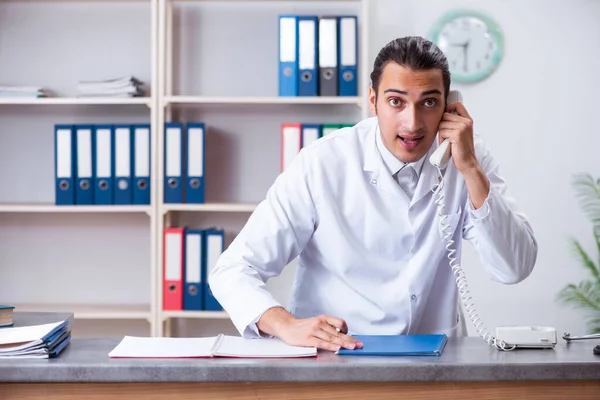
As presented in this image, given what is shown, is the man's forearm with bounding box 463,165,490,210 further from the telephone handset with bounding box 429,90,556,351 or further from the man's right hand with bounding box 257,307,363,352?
the man's right hand with bounding box 257,307,363,352

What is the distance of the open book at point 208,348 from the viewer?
144 centimetres

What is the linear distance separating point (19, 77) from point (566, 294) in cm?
273

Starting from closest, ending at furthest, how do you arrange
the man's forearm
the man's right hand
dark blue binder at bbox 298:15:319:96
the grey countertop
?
1. the grey countertop
2. the man's right hand
3. the man's forearm
4. dark blue binder at bbox 298:15:319:96

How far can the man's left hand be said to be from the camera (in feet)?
5.58

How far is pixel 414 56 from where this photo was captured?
5.59 feet

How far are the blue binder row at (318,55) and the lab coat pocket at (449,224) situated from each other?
1.48 meters

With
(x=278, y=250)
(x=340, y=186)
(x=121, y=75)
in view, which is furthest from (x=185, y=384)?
(x=121, y=75)

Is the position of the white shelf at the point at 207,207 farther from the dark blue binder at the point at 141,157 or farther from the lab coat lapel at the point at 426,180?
the lab coat lapel at the point at 426,180

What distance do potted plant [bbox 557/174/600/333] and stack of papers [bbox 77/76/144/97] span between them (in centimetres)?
206

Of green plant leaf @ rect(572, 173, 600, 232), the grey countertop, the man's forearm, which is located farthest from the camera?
green plant leaf @ rect(572, 173, 600, 232)

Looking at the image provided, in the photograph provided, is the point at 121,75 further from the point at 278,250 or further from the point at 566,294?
the point at 566,294

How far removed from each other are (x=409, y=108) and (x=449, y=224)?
321 mm

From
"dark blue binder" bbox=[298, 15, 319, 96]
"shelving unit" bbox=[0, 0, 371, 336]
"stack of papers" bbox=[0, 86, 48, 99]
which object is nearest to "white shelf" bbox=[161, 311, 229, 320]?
"shelving unit" bbox=[0, 0, 371, 336]

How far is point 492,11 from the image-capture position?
11.5ft
